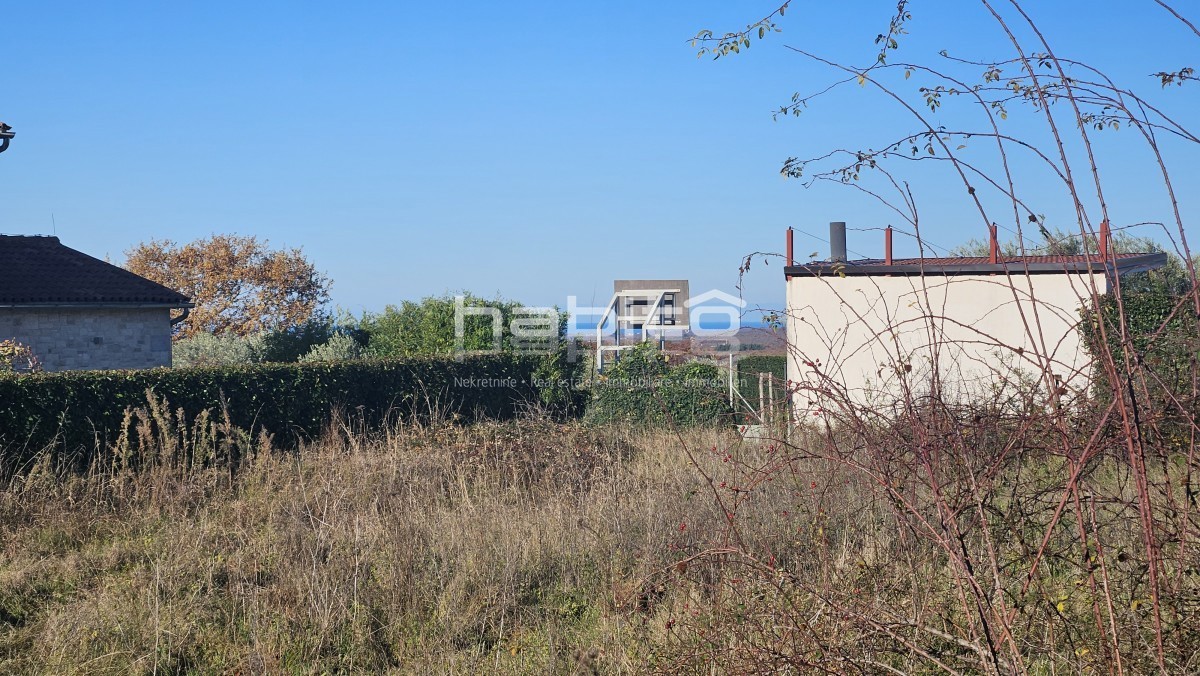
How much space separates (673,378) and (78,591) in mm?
9763

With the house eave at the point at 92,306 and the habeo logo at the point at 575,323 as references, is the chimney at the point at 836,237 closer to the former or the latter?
the habeo logo at the point at 575,323

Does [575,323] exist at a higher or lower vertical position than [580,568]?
higher

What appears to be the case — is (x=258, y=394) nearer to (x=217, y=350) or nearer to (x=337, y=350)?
(x=337, y=350)

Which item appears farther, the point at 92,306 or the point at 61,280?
the point at 61,280

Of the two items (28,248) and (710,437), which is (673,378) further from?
(28,248)

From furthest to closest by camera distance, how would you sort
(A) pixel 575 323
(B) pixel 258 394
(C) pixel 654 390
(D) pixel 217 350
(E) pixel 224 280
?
(E) pixel 224 280 → (D) pixel 217 350 → (A) pixel 575 323 → (C) pixel 654 390 → (B) pixel 258 394

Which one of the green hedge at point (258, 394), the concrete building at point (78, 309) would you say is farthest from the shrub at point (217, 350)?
the green hedge at point (258, 394)

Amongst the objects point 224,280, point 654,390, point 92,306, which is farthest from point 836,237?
point 224,280

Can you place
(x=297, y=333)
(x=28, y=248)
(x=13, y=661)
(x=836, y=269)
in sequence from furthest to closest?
(x=297, y=333) → (x=28, y=248) → (x=13, y=661) → (x=836, y=269)

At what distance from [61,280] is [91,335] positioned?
1293mm

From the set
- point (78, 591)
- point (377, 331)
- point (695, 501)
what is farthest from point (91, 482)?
point (377, 331)

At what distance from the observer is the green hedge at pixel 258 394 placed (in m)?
8.76

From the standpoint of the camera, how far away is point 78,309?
16844 millimetres

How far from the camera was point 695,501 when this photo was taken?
5.71m
